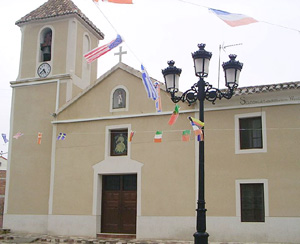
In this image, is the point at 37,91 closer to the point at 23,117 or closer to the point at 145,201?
the point at 23,117

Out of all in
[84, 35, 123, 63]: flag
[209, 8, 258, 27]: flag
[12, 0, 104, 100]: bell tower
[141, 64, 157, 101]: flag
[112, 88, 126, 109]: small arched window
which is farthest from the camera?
[12, 0, 104, 100]: bell tower

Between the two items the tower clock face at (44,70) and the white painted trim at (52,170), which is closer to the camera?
the white painted trim at (52,170)

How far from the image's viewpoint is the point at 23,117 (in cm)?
1964

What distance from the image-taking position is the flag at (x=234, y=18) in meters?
10.4

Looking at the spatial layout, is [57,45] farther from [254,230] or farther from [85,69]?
[254,230]

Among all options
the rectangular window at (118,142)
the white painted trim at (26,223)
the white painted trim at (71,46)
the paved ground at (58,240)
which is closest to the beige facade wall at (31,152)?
the white painted trim at (26,223)

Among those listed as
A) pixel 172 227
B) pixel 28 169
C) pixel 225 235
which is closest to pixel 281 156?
pixel 225 235

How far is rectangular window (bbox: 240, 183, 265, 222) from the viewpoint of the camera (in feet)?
49.1

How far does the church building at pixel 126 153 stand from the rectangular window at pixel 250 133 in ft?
0.11

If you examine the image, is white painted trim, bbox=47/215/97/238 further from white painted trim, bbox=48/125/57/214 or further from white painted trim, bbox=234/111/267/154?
white painted trim, bbox=234/111/267/154

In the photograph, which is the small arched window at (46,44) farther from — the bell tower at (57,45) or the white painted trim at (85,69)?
the white painted trim at (85,69)

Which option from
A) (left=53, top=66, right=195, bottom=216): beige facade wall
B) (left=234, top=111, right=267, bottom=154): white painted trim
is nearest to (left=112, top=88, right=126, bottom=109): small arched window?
(left=53, top=66, right=195, bottom=216): beige facade wall

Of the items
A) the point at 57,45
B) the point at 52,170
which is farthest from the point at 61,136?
the point at 57,45

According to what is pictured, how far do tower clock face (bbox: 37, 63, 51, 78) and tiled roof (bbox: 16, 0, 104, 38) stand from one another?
2111 mm
